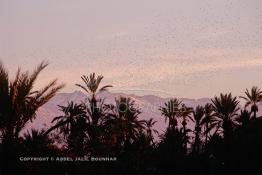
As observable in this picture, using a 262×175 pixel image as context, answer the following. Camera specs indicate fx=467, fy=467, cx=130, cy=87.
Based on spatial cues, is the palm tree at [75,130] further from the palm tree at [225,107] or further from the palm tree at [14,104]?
the palm tree at [225,107]

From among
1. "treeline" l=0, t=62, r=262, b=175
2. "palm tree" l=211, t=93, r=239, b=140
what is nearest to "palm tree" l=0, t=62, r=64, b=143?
"treeline" l=0, t=62, r=262, b=175

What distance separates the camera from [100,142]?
20.7 meters

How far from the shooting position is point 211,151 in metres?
40.6

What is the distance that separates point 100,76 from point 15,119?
27825mm

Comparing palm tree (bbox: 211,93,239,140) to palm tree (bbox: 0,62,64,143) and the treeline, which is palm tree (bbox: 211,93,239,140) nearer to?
the treeline

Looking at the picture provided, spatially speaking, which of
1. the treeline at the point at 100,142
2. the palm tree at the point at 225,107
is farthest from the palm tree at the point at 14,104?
the palm tree at the point at 225,107

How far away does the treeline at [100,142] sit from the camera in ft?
42.3

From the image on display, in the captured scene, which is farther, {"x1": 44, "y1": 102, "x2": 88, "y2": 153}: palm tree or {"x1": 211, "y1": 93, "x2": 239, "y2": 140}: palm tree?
{"x1": 211, "y1": 93, "x2": 239, "y2": 140}: palm tree

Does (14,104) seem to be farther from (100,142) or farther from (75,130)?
(100,142)

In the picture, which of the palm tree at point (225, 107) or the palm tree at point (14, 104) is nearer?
the palm tree at point (14, 104)

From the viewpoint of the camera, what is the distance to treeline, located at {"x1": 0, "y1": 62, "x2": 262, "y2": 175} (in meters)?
12.9

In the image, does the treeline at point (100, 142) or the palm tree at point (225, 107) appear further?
the palm tree at point (225, 107)

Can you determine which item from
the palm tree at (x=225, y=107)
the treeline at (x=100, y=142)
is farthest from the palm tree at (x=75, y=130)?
the palm tree at (x=225, y=107)

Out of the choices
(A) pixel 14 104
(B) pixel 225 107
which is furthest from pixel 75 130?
(B) pixel 225 107
